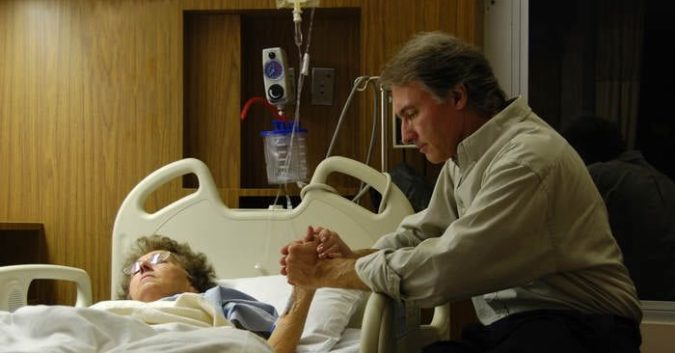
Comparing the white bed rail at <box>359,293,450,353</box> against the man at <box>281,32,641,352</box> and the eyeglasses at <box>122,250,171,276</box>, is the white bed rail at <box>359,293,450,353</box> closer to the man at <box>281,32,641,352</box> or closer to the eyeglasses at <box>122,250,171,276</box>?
the man at <box>281,32,641,352</box>

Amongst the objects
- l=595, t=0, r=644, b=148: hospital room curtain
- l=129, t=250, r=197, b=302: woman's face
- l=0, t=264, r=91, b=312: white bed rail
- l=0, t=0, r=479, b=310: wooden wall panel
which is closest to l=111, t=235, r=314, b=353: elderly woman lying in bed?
l=129, t=250, r=197, b=302: woman's face

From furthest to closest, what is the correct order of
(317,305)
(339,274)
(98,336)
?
(317,305) → (339,274) → (98,336)

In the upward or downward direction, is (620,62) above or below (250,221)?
above

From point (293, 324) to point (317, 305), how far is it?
0.25 metres

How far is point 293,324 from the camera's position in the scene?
188cm

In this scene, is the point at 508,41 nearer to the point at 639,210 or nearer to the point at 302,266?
the point at 639,210

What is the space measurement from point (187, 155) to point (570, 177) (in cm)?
185

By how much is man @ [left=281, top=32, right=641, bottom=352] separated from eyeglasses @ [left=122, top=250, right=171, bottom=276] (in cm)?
63

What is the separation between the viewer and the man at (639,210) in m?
2.90

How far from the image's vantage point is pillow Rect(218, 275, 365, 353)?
201cm

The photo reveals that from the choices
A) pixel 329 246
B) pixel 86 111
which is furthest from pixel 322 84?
pixel 329 246

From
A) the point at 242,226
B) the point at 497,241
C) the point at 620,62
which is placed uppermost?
the point at 620,62

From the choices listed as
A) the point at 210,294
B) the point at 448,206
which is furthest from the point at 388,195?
the point at 210,294

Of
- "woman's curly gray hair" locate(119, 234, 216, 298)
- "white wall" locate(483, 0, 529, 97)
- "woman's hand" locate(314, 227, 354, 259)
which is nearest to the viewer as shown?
"woman's hand" locate(314, 227, 354, 259)
